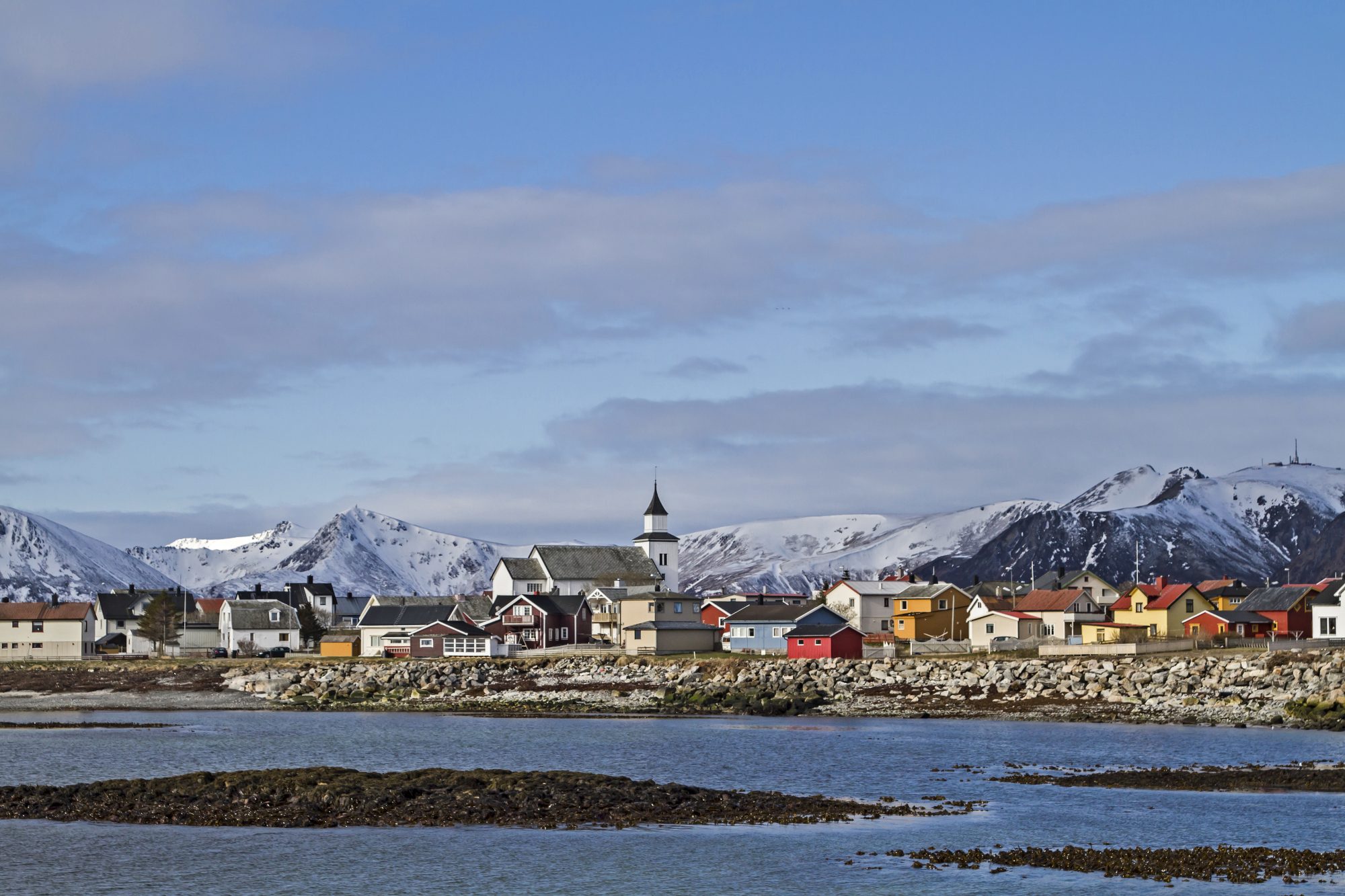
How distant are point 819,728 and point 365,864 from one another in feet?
120

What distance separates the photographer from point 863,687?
83188mm

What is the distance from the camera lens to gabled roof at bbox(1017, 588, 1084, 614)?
106 meters

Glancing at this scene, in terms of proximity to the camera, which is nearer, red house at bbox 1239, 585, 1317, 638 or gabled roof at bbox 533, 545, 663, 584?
red house at bbox 1239, 585, 1317, 638

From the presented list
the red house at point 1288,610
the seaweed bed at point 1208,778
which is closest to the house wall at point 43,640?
the red house at point 1288,610

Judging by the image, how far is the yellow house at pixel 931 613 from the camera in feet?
359

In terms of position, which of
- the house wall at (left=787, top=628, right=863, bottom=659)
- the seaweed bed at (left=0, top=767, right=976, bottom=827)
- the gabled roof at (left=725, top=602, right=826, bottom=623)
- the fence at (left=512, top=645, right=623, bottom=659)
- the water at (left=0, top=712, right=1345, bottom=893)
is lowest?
the water at (left=0, top=712, right=1345, bottom=893)

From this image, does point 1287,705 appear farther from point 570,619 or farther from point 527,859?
point 570,619

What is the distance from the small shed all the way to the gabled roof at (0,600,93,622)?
22.4 metres

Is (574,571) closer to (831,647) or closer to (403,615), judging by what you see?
(403,615)

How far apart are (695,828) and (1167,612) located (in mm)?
74196

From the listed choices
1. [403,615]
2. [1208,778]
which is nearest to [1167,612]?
[403,615]

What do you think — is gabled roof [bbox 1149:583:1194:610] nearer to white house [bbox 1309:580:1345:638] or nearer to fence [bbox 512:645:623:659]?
white house [bbox 1309:580:1345:638]

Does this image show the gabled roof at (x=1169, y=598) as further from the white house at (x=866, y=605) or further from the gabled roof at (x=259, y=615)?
the gabled roof at (x=259, y=615)

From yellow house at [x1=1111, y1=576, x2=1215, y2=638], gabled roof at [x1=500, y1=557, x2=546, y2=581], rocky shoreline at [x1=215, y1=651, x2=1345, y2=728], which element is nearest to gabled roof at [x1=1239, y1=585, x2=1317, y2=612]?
yellow house at [x1=1111, y1=576, x2=1215, y2=638]
